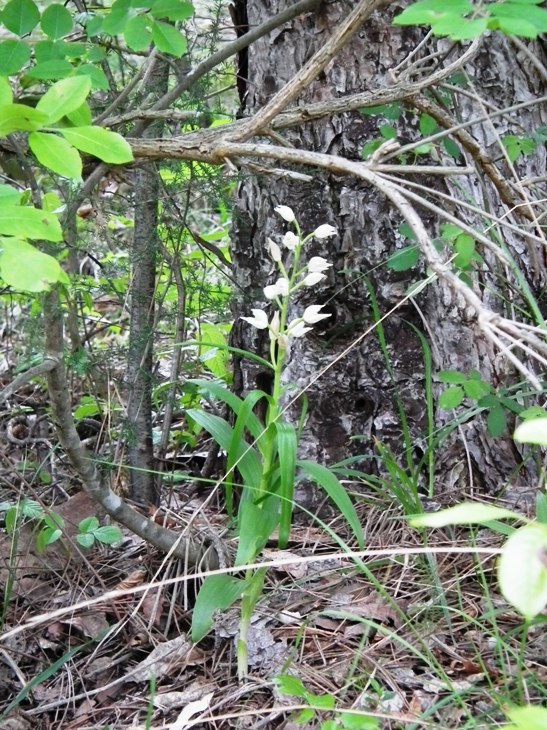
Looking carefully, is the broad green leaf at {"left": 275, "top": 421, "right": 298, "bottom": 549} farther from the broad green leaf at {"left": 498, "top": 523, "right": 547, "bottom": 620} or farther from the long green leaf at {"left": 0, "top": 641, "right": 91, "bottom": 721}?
the broad green leaf at {"left": 498, "top": 523, "right": 547, "bottom": 620}

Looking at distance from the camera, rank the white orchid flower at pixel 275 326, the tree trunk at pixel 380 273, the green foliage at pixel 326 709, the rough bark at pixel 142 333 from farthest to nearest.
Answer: the rough bark at pixel 142 333 < the tree trunk at pixel 380 273 < the white orchid flower at pixel 275 326 < the green foliage at pixel 326 709

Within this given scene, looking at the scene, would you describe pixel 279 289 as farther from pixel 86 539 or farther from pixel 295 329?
pixel 86 539

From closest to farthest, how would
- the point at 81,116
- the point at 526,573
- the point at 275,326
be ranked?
the point at 526,573 < the point at 81,116 < the point at 275,326

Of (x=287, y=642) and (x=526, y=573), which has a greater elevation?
(x=526, y=573)

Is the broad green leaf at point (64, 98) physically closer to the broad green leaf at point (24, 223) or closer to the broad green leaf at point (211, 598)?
the broad green leaf at point (24, 223)

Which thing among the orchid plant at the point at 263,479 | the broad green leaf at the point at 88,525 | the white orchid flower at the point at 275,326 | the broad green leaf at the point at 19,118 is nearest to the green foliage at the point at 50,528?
the broad green leaf at the point at 88,525

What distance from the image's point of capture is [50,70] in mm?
1627

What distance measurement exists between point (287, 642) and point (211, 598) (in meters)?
0.32

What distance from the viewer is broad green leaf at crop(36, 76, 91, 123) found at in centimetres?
116

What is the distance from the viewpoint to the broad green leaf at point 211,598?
1.68 metres

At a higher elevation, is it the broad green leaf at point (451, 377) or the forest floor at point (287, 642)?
the broad green leaf at point (451, 377)

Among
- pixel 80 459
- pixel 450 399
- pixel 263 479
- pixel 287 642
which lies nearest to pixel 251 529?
pixel 263 479

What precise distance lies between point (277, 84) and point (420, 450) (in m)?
1.28

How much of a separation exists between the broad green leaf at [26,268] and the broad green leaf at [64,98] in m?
0.24
